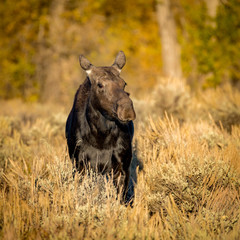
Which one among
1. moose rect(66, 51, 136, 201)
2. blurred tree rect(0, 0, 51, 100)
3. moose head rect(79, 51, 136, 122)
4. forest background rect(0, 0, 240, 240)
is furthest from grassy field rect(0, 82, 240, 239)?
blurred tree rect(0, 0, 51, 100)

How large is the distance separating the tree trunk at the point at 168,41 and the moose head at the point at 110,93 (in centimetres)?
1263

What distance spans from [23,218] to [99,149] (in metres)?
1.36

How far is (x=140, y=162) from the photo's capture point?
617 cm

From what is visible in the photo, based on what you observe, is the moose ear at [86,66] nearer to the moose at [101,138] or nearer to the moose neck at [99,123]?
the moose at [101,138]

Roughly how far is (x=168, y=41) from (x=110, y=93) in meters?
13.7

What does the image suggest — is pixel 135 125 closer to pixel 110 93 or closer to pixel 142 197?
pixel 142 197

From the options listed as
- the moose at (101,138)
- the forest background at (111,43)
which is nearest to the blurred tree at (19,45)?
the forest background at (111,43)

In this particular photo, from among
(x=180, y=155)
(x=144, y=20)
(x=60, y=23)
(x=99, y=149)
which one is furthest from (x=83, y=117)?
(x=144, y=20)

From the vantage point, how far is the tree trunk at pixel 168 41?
56.6 ft

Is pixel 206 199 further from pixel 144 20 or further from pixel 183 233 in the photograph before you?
pixel 144 20

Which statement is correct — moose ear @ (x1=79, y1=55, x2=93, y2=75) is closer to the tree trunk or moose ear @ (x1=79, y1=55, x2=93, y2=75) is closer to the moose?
the moose

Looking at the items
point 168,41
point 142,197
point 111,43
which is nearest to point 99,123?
point 142,197

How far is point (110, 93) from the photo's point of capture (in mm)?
4273

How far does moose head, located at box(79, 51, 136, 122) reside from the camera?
153 inches
